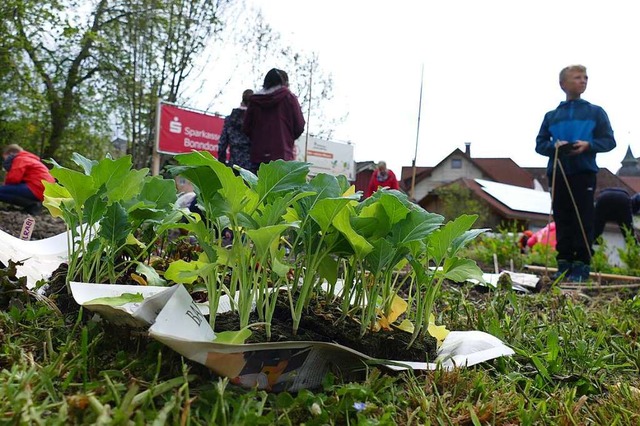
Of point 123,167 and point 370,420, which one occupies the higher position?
point 123,167

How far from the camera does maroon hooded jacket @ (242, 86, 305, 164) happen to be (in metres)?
4.54

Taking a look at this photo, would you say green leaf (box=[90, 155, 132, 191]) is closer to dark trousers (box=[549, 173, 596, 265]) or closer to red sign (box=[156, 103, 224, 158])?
dark trousers (box=[549, 173, 596, 265])

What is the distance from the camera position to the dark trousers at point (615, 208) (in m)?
6.52

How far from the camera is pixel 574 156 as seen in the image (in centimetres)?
423

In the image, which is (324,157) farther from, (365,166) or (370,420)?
(365,166)

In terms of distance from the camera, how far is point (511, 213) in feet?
103

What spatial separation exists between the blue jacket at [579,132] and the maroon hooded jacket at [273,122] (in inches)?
84.1

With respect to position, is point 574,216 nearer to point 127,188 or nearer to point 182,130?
point 127,188

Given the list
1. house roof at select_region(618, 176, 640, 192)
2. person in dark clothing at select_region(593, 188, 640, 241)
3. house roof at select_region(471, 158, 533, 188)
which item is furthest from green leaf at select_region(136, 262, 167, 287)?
house roof at select_region(618, 176, 640, 192)

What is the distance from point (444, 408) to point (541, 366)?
18.9 inches

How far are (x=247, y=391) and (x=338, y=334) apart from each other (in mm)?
314

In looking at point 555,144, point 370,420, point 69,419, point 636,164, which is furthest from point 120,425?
point 636,164

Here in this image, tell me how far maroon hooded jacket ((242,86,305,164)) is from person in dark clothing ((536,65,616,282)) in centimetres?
214

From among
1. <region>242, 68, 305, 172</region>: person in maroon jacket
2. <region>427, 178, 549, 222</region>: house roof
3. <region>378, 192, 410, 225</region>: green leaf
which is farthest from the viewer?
<region>427, 178, 549, 222</region>: house roof
